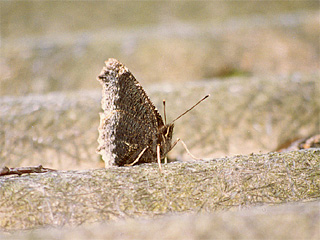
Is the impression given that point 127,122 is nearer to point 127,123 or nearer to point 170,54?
point 127,123

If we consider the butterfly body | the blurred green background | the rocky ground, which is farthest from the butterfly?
the blurred green background

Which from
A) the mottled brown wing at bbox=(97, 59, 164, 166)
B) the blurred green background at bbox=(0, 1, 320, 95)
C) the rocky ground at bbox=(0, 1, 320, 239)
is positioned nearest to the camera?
the rocky ground at bbox=(0, 1, 320, 239)

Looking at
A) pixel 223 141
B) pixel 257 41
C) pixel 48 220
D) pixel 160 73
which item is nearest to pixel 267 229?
pixel 48 220

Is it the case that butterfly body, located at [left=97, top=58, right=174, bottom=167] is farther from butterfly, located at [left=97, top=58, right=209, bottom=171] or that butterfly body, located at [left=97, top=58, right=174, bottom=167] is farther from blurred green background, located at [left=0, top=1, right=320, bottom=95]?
blurred green background, located at [left=0, top=1, right=320, bottom=95]

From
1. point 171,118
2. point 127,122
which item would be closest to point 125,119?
point 127,122

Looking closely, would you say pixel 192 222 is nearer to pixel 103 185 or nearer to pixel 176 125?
pixel 103 185

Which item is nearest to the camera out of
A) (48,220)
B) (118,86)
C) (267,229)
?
(267,229)

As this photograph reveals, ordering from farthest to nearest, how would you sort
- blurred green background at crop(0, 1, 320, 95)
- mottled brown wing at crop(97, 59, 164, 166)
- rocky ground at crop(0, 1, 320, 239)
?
blurred green background at crop(0, 1, 320, 95)
mottled brown wing at crop(97, 59, 164, 166)
rocky ground at crop(0, 1, 320, 239)

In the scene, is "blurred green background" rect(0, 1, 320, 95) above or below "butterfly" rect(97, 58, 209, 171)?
above

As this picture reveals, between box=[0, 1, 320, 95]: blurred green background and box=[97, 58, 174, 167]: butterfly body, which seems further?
box=[0, 1, 320, 95]: blurred green background
